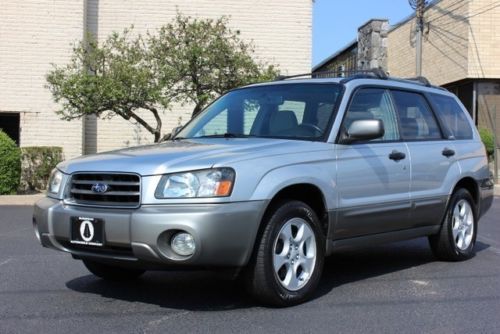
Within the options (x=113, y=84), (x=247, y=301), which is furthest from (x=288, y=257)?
(x=113, y=84)

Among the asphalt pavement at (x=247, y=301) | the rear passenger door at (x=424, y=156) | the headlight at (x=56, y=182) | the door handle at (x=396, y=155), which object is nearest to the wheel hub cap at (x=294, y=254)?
the asphalt pavement at (x=247, y=301)

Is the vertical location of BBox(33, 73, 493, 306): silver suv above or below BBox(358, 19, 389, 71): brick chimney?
below

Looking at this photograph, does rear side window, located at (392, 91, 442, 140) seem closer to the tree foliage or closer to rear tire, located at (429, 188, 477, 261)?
rear tire, located at (429, 188, 477, 261)

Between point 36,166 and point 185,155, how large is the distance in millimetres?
13132

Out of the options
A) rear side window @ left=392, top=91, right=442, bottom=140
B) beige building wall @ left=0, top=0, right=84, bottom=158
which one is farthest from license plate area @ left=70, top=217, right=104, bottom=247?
beige building wall @ left=0, top=0, right=84, bottom=158

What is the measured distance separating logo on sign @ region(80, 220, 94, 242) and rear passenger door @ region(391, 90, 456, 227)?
121 inches

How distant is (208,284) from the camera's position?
19.1 ft

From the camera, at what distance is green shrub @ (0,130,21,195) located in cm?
1488

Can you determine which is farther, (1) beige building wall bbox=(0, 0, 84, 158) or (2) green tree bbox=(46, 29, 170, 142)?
(1) beige building wall bbox=(0, 0, 84, 158)

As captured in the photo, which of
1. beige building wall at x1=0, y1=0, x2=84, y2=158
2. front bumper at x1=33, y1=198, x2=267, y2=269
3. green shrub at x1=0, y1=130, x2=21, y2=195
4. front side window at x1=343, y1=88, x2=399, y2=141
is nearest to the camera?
front bumper at x1=33, y1=198, x2=267, y2=269

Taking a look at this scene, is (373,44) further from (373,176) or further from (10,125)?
(373,176)

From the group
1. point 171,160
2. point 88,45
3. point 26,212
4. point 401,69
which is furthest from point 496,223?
point 401,69

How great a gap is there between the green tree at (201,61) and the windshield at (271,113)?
8506 millimetres

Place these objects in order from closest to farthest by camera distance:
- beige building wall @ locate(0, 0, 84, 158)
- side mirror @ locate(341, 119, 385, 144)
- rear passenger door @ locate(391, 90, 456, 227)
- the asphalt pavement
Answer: the asphalt pavement → side mirror @ locate(341, 119, 385, 144) → rear passenger door @ locate(391, 90, 456, 227) → beige building wall @ locate(0, 0, 84, 158)
